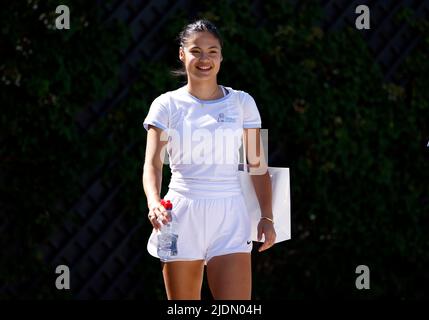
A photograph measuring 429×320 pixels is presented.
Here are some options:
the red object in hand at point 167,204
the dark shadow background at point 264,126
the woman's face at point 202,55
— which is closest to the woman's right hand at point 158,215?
the red object in hand at point 167,204

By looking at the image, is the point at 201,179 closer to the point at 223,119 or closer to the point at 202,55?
the point at 223,119

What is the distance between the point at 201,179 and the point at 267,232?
1.02 ft

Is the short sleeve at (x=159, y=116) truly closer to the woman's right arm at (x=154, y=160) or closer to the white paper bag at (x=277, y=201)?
the woman's right arm at (x=154, y=160)

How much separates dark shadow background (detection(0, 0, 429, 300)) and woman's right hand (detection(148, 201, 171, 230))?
5.77ft

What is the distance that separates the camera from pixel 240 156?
10.5ft

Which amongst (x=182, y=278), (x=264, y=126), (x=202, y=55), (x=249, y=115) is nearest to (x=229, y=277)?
(x=182, y=278)

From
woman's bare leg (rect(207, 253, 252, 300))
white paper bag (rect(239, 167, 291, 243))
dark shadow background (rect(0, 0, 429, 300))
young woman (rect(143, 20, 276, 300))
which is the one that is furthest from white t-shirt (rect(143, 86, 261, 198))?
dark shadow background (rect(0, 0, 429, 300))

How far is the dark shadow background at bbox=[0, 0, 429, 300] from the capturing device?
461 cm

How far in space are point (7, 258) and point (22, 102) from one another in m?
0.83

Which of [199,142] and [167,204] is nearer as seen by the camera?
[167,204]

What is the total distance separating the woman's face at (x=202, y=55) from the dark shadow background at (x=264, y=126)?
5.29 feet

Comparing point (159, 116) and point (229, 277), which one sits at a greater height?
point (159, 116)

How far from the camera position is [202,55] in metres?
3.12
